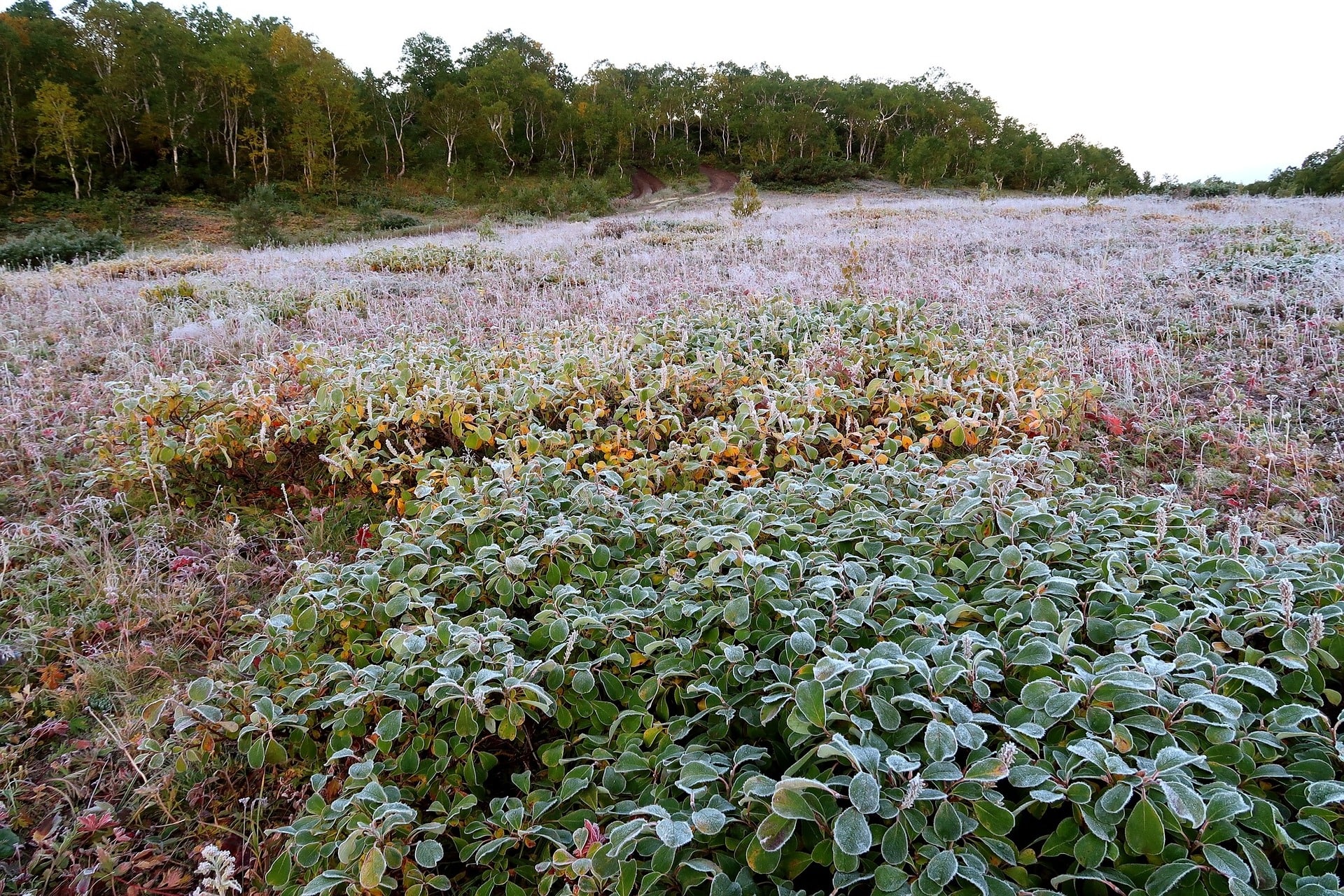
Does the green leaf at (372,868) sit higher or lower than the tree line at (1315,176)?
lower

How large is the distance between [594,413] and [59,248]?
20.4 m

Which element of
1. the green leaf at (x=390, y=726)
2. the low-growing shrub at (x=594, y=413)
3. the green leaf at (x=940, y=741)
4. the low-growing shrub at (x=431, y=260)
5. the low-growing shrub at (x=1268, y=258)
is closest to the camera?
the green leaf at (x=940, y=741)

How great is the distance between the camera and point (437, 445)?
427 centimetres

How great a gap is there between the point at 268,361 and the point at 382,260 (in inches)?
320

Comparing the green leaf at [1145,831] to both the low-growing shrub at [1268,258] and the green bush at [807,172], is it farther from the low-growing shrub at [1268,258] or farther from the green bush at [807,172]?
the green bush at [807,172]

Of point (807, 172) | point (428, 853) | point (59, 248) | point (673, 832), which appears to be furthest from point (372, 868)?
point (807, 172)

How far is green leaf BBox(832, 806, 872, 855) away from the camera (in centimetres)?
127

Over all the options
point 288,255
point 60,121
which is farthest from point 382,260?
point 60,121

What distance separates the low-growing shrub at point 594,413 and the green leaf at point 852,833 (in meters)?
1.86

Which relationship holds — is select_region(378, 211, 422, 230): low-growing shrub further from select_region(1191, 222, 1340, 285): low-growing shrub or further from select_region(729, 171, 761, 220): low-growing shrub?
select_region(1191, 222, 1340, 285): low-growing shrub

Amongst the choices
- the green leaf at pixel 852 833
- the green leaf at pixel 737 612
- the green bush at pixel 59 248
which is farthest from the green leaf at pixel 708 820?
the green bush at pixel 59 248

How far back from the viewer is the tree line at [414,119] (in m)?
36.3

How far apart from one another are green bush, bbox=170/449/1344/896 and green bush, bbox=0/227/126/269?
18.8 meters

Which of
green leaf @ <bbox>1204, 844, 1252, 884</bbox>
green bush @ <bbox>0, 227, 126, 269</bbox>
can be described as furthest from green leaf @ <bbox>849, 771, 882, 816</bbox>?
green bush @ <bbox>0, 227, 126, 269</bbox>
